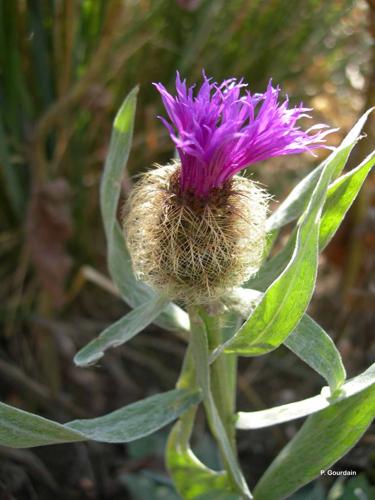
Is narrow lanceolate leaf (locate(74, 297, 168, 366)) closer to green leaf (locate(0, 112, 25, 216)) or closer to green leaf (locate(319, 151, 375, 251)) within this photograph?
Answer: green leaf (locate(319, 151, 375, 251))

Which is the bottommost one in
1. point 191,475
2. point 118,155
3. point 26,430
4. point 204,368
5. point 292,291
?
point 191,475

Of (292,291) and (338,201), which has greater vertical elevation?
(338,201)

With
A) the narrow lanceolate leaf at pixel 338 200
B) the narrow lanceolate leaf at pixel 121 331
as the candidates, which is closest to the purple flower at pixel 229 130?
the narrow lanceolate leaf at pixel 338 200

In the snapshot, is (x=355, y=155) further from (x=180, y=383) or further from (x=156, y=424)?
(x=156, y=424)

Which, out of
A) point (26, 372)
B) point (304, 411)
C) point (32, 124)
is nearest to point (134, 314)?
point (304, 411)

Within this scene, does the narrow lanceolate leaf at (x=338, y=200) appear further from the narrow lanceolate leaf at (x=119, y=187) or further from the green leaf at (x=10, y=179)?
the green leaf at (x=10, y=179)

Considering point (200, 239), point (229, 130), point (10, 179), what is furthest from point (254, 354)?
point (10, 179)

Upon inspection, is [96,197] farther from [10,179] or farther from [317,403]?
[317,403]
